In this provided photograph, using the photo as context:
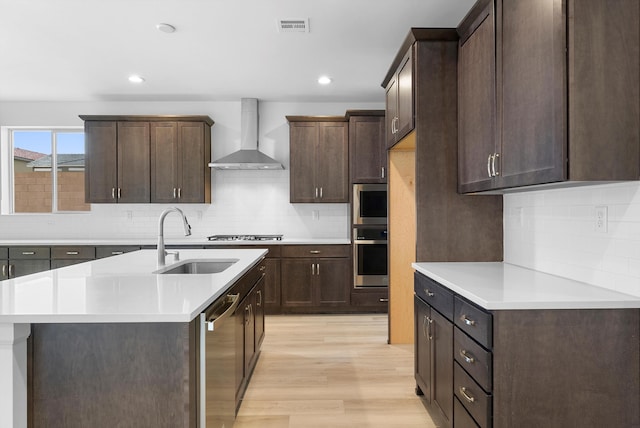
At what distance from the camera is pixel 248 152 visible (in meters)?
5.05

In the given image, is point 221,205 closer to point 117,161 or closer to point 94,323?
point 117,161

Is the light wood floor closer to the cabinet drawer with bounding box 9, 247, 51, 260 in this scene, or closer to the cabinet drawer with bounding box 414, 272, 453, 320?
the cabinet drawer with bounding box 414, 272, 453, 320

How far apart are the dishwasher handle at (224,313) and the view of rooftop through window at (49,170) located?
4.28m

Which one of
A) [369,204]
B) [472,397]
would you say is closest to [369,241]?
[369,204]

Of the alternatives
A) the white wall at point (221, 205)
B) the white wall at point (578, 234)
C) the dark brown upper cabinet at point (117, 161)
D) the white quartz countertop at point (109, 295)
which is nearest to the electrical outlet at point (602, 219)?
the white wall at point (578, 234)

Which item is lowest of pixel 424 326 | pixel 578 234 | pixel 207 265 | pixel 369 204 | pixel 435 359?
pixel 435 359

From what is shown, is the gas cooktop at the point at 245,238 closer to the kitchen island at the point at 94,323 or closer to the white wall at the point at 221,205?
the white wall at the point at 221,205

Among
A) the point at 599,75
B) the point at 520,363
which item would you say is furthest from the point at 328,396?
the point at 599,75

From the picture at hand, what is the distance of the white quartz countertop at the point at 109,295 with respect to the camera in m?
1.38

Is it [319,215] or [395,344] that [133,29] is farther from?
[395,344]

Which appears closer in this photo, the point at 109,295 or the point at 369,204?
the point at 109,295

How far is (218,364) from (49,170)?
196 inches

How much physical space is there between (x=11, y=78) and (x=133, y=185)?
5.50 ft

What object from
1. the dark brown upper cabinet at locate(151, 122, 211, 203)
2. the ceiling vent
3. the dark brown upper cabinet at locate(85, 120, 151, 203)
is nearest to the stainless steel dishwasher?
the ceiling vent
